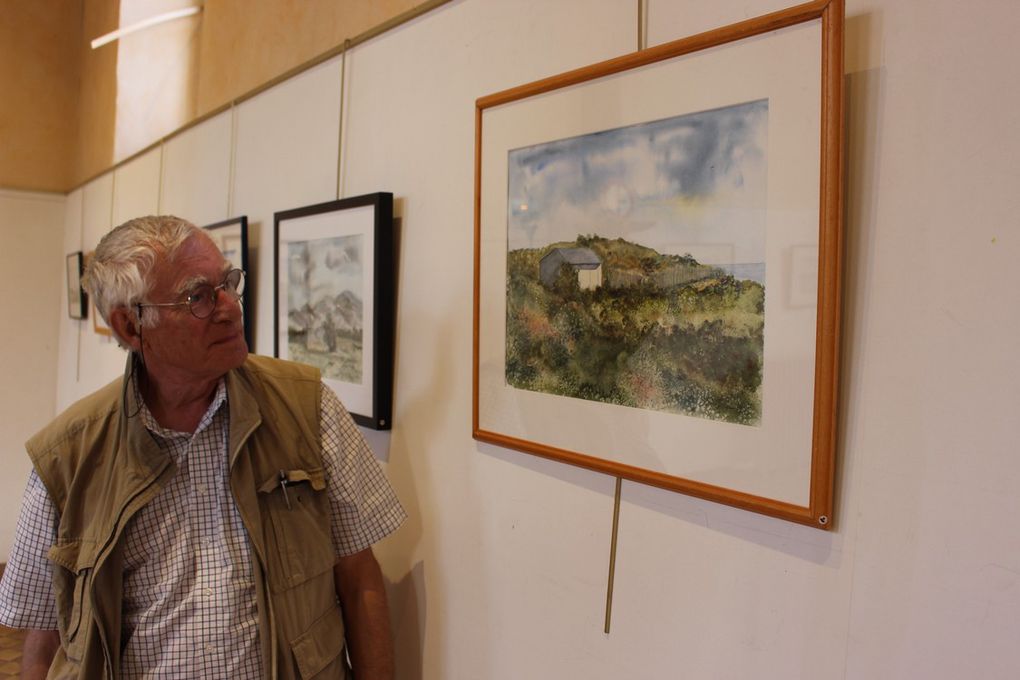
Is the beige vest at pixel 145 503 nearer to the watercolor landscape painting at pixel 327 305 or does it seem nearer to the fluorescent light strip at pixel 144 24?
the watercolor landscape painting at pixel 327 305

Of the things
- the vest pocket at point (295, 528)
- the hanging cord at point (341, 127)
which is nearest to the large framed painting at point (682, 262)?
the vest pocket at point (295, 528)

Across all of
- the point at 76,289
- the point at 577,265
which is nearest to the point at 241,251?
the point at 577,265

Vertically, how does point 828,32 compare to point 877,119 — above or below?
above

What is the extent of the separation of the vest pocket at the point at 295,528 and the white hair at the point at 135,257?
16.0 inches

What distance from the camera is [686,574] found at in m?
1.06

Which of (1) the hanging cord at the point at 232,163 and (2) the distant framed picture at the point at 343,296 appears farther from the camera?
(1) the hanging cord at the point at 232,163

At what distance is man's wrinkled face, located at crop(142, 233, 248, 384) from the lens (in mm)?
1325

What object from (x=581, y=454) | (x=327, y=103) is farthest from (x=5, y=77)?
(x=581, y=454)

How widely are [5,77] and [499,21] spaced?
496cm

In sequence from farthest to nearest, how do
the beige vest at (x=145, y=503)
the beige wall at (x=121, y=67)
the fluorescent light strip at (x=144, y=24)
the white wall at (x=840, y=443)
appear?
the fluorescent light strip at (x=144, y=24), the beige wall at (x=121, y=67), the beige vest at (x=145, y=503), the white wall at (x=840, y=443)

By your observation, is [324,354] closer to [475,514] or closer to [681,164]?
[475,514]

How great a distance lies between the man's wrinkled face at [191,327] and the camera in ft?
4.35

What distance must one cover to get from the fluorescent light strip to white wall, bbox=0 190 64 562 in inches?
48.6

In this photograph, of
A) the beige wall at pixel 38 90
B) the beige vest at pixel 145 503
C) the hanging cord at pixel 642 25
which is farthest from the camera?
the beige wall at pixel 38 90
